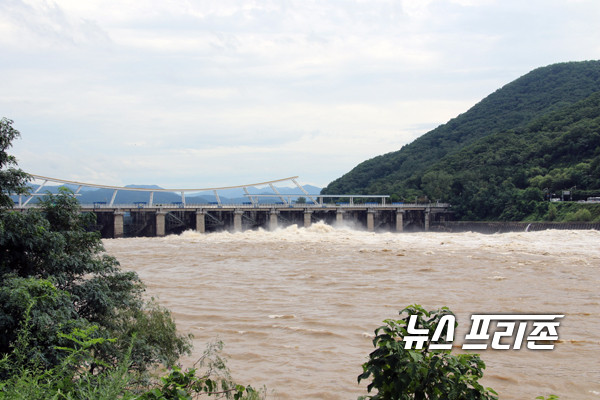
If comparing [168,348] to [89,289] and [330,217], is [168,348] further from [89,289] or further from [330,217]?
[330,217]

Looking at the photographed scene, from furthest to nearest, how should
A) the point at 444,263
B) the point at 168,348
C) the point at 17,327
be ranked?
1. the point at 444,263
2. the point at 168,348
3. the point at 17,327

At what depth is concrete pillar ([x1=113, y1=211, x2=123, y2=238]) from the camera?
60219 millimetres

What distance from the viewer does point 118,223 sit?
60.6m

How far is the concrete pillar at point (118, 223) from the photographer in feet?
198

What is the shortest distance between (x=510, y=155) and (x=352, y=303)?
256 feet

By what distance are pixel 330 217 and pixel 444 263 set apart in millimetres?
49411

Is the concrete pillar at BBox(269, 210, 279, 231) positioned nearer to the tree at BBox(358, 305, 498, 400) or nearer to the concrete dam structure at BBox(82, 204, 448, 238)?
the concrete dam structure at BBox(82, 204, 448, 238)

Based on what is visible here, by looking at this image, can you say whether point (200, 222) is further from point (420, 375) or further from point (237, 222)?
point (420, 375)

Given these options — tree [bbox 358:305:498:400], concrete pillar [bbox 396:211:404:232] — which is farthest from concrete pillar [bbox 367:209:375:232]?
tree [bbox 358:305:498:400]

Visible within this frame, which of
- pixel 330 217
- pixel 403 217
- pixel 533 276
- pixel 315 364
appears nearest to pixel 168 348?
pixel 315 364

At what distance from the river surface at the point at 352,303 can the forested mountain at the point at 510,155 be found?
3982 cm

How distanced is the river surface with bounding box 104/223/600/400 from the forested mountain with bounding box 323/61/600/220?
39.8 meters

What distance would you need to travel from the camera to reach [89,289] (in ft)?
26.6

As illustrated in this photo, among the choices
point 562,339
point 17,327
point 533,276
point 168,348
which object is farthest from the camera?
point 533,276
